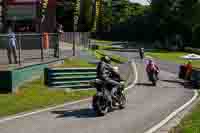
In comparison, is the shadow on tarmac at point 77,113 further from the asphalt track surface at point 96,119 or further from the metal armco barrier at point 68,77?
the metal armco barrier at point 68,77

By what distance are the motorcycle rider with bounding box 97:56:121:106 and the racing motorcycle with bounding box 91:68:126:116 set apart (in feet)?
0.43

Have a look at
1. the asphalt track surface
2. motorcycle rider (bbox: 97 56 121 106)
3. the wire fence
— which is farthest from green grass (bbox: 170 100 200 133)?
the wire fence

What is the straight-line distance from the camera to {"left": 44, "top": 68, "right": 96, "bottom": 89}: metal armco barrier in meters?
22.5

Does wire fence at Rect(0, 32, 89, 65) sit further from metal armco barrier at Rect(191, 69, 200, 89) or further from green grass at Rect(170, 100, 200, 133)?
green grass at Rect(170, 100, 200, 133)

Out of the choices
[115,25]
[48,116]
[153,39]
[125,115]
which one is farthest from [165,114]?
[115,25]

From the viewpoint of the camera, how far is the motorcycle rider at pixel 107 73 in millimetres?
16734

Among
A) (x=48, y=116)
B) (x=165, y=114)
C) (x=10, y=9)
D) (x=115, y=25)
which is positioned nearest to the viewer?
(x=48, y=116)

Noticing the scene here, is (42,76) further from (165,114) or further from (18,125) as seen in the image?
(18,125)

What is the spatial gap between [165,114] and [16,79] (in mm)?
6190

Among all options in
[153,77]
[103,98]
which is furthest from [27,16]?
[103,98]

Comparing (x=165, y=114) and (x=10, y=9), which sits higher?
(x=10, y=9)

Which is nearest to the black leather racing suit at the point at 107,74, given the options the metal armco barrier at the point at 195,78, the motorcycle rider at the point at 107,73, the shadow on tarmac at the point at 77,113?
the motorcycle rider at the point at 107,73

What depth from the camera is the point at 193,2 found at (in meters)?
99.3

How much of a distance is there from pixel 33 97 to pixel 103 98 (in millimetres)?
3985
